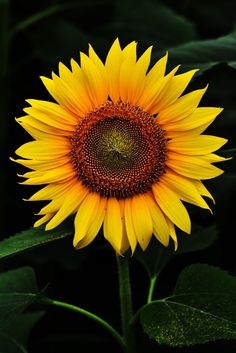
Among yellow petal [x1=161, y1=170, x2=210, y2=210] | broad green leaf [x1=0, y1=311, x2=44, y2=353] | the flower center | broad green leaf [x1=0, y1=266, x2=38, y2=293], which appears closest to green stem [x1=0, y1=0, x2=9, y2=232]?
broad green leaf [x1=0, y1=311, x2=44, y2=353]

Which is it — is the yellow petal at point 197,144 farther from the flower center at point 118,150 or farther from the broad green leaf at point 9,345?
Answer: the broad green leaf at point 9,345

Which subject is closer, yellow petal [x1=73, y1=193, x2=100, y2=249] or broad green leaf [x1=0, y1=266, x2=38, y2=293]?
yellow petal [x1=73, y1=193, x2=100, y2=249]

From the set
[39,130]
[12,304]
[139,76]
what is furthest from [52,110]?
[12,304]

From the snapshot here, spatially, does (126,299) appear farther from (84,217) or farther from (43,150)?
(43,150)

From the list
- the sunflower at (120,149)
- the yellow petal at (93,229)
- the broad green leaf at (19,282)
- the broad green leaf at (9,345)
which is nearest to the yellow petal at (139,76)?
the sunflower at (120,149)

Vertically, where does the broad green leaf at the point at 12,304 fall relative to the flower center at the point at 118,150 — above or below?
below

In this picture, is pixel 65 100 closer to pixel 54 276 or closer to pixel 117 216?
pixel 117 216

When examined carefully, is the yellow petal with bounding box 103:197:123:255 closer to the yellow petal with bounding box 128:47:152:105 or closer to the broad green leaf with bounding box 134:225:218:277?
the yellow petal with bounding box 128:47:152:105
